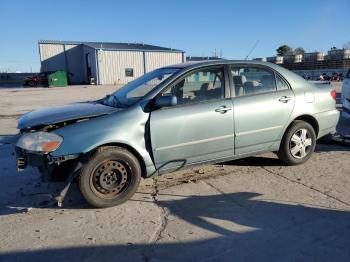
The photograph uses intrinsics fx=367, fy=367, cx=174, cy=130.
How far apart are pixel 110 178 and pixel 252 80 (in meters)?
2.49

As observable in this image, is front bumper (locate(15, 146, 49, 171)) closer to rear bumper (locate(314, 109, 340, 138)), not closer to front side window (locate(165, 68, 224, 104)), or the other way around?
front side window (locate(165, 68, 224, 104))

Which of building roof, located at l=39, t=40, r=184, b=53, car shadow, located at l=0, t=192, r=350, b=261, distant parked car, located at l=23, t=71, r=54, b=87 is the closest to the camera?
car shadow, located at l=0, t=192, r=350, b=261

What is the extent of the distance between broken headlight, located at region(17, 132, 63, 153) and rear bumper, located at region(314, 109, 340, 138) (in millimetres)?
3924

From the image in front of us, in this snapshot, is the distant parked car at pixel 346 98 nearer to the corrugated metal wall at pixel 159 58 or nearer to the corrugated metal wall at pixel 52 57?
the corrugated metal wall at pixel 159 58

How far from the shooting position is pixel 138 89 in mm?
5098

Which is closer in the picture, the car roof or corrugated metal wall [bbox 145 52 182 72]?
the car roof

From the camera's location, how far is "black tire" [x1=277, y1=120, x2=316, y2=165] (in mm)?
5590

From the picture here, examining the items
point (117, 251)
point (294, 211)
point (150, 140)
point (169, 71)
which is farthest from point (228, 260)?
point (169, 71)

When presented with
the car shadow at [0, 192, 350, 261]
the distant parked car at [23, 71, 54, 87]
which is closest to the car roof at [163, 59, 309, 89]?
the car shadow at [0, 192, 350, 261]

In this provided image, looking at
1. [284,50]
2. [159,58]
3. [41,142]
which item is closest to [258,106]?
[41,142]

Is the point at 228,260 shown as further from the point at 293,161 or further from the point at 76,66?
the point at 76,66

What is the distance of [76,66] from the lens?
2019 inches

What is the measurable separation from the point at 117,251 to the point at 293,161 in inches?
134

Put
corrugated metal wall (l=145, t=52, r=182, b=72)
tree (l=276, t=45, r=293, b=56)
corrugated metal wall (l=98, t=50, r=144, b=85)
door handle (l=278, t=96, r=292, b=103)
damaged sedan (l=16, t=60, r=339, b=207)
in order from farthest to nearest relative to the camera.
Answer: tree (l=276, t=45, r=293, b=56), corrugated metal wall (l=145, t=52, r=182, b=72), corrugated metal wall (l=98, t=50, r=144, b=85), door handle (l=278, t=96, r=292, b=103), damaged sedan (l=16, t=60, r=339, b=207)
